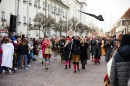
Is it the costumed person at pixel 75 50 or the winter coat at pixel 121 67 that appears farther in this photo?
the costumed person at pixel 75 50

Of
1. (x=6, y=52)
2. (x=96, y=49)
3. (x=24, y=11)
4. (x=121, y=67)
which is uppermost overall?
(x=24, y=11)

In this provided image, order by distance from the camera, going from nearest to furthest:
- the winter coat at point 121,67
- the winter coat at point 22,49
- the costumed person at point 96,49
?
the winter coat at point 121,67 < the winter coat at point 22,49 < the costumed person at point 96,49

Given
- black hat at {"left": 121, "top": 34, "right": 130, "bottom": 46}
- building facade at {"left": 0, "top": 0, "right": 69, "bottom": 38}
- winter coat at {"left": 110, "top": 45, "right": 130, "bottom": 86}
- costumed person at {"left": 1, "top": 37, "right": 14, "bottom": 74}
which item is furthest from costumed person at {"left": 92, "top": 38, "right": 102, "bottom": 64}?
black hat at {"left": 121, "top": 34, "right": 130, "bottom": 46}

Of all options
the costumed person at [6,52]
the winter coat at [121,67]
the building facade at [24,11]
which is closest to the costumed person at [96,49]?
the costumed person at [6,52]

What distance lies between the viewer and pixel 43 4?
2174 inches

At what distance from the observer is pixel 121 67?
20.3 feet

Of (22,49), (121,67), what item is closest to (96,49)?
(22,49)

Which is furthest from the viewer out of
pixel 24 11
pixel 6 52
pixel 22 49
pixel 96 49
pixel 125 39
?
pixel 24 11

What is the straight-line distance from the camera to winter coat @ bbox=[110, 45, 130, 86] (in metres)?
6.07

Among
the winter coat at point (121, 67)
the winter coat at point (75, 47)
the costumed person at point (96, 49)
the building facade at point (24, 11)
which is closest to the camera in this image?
the winter coat at point (121, 67)

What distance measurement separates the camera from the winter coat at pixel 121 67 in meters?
6.07

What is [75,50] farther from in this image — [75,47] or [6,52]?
[6,52]

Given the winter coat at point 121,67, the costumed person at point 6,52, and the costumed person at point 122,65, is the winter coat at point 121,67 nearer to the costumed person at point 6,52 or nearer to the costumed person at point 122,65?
the costumed person at point 122,65

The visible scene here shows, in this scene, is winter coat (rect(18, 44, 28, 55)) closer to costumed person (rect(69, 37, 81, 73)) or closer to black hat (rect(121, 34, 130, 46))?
costumed person (rect(69, 37, 81, 73))
